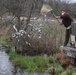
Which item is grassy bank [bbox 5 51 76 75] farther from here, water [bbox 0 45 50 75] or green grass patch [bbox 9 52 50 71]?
water [bbox 0 45 50 75]

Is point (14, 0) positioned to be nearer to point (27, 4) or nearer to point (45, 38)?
point (27, 4)

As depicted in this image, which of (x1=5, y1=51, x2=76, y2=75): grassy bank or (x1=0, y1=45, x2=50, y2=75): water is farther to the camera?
(x1=0, y1=45, x2=50, y2=75): water

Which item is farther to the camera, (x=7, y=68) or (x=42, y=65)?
(x=7, y=68)

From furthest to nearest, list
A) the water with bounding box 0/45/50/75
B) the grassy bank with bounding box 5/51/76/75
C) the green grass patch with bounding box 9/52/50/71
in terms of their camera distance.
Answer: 1. the green grass patch with bounding box 9/52/50/71
2. the water with bounding box 0/45/50/75
3. the grassy bank with bounding box 5/51/76/75

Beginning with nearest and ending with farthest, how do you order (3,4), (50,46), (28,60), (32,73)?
(32,73) → (28,60) → (50,46) → (3,4)

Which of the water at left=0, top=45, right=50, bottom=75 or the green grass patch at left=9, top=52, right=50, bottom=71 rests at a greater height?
the green grass patch at left=9, top=52, right=50, bottom=71

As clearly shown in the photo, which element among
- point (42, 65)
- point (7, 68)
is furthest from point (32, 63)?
point (7, 68)

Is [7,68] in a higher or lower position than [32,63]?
lower

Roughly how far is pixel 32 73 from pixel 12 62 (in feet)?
8.53

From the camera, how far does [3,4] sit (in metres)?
19.4

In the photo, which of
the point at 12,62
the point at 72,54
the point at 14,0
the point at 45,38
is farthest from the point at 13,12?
the point at 72,54

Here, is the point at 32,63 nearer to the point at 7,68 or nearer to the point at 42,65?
the point at 42,65

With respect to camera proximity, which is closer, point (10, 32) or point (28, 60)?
point (28, 60)

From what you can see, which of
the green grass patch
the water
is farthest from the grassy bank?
the water
